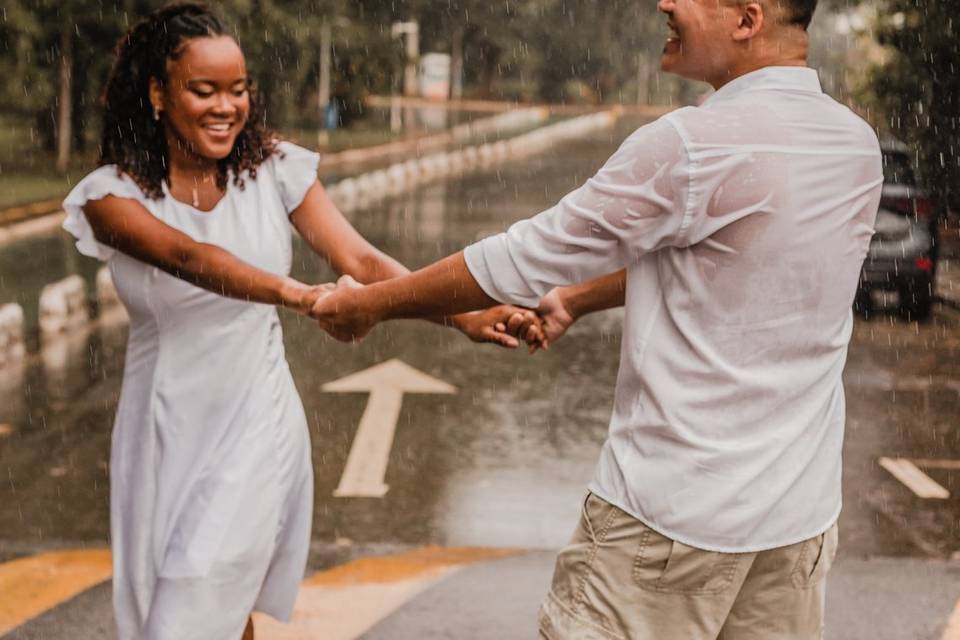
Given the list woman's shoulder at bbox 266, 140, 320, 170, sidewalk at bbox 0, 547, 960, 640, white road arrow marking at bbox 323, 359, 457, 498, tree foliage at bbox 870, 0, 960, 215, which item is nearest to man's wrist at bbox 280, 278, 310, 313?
woman's shoulder at bbox 266, 140, 320, 170

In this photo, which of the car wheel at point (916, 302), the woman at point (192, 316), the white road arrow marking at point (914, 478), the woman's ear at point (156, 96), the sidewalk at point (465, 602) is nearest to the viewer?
the woman at point (192, 316)

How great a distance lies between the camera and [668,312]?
268cm

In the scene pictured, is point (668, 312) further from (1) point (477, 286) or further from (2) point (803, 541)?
(2) point (803, 541)

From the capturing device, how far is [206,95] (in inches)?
148

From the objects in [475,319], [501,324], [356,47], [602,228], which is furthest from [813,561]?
[356,47]

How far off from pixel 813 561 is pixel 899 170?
36.6 ft

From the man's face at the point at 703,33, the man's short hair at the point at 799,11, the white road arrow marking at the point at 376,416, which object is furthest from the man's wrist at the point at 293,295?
the white road arrow marking at the point at 376,416

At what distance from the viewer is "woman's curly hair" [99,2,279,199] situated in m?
3.76

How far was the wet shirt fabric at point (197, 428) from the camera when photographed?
3.70 metres

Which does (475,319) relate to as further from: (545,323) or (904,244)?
(904,244)

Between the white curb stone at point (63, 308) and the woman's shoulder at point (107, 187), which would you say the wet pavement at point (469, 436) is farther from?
the woman's shoulder at point (107, 187)

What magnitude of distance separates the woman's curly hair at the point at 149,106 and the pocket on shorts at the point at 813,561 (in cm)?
190

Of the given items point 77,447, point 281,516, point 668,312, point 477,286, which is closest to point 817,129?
point 668,312

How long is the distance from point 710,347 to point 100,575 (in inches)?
148
